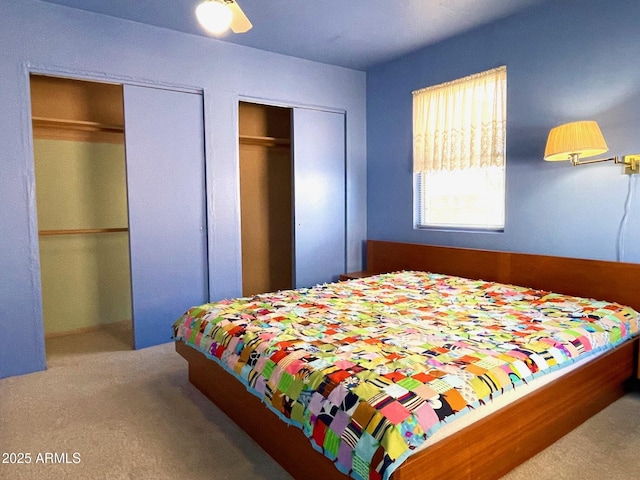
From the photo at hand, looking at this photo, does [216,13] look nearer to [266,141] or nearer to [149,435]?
[149,435]

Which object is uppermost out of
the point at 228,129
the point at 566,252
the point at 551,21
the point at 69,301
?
the point at 551,21

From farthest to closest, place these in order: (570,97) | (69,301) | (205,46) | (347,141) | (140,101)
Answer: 1. (347,141)
2. (69,301)
3. (205,46)
4. (140,101)
5. (570,97)

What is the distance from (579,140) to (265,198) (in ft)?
10.5

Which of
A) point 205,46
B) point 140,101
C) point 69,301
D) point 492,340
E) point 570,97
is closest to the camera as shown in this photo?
point 492,340

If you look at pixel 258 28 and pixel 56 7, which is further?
pixel 258 28

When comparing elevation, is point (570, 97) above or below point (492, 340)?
above

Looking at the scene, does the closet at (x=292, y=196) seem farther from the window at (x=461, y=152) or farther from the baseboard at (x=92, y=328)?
the baseboard at (x=92, y=328)

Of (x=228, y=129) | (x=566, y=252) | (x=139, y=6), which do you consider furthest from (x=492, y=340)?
(x=139, y=6)

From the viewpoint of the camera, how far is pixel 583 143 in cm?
268

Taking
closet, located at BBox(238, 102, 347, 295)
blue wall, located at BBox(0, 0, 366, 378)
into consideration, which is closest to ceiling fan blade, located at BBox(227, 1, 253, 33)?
blue wall, located at BBox(0, 0, 366, 378)

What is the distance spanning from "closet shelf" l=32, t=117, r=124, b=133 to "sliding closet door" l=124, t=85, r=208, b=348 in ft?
1.48

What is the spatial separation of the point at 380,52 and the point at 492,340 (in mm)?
3109

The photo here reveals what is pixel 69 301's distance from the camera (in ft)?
13.1

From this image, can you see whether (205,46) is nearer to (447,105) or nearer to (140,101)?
(140,101)
